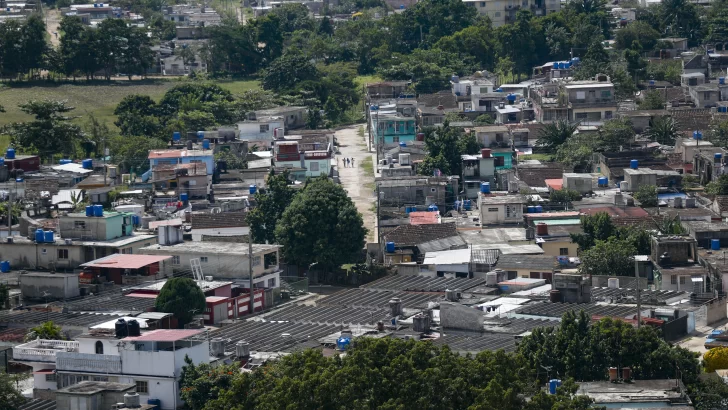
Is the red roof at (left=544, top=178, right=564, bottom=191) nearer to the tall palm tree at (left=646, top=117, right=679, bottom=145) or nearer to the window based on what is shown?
the tall palm tree at (left=646, top=117, right=679, bottom=145)

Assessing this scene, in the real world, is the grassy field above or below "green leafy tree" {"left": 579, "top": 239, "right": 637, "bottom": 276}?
above

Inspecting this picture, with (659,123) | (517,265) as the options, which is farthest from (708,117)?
(517,265)

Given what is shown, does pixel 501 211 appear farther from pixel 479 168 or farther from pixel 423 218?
pixel 479 168

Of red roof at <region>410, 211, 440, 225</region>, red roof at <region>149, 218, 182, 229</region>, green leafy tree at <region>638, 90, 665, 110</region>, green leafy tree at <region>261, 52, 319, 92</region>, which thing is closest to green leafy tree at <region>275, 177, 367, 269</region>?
red roof at <region>410, 211, 440, 225</region>

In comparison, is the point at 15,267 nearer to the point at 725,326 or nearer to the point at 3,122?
the point at 725,326

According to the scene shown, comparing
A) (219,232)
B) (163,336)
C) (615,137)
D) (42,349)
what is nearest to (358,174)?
(615,137)

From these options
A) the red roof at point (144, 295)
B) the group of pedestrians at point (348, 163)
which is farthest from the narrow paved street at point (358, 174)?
the red roof at point (144, 295)
